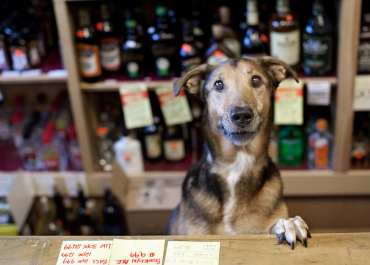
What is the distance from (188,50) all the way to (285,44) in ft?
1.45

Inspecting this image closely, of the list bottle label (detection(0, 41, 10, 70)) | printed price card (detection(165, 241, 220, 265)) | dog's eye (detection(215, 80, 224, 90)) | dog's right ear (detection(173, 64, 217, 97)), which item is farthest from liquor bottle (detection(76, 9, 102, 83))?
printed price card (detection(165, 241, 220, 265))

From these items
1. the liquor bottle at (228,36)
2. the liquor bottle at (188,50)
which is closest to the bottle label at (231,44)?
the liquor bottle at (228,36)

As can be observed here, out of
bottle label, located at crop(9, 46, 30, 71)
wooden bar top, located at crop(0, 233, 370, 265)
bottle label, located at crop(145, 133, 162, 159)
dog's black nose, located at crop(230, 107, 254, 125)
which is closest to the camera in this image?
wooden bar top, located at crop(0, 233, 370, 265)

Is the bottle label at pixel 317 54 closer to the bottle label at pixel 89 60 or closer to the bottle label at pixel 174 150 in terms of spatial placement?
the bottle label at pixel 174 150

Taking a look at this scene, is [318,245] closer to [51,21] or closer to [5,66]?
[5,66]

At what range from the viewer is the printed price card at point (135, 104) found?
2.11 meters

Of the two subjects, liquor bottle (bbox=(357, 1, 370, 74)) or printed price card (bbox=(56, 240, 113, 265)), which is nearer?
printed price card (bbox=(56, 240, 113, 265))

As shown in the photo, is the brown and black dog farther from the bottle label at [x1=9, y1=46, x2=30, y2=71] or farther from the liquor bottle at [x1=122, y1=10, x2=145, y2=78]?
the bottle label at [x1=9, y1=46, x2=30, y2=71]

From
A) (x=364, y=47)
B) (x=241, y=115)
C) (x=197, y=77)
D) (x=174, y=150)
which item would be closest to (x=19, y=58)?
(x=174, y=150)

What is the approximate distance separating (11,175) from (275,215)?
160 cm

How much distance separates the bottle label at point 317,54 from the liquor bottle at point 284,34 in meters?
0.05

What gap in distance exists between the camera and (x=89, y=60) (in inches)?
82.6

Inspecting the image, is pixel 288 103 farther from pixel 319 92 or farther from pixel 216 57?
pixel 216 57

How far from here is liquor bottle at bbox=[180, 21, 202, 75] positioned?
2.08m
